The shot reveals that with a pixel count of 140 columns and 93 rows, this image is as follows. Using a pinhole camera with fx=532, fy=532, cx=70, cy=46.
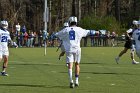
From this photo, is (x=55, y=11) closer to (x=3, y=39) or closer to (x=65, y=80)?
(x=3, y=39)

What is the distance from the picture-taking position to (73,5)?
268ft

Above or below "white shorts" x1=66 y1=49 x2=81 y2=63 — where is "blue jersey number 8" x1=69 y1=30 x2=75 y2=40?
above

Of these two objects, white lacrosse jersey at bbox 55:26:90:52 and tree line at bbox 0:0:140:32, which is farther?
tree line at bbox 0:0:140:32

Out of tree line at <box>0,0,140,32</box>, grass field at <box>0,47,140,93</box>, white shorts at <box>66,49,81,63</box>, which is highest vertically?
tree line at <box>0,0,140,32</box>

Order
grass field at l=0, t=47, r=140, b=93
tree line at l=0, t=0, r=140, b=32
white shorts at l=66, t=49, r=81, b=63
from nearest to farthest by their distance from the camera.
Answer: grass field at l=0, t=47, r=140, b=93, white shorts at l=66, t=49, r=81, b=63, tree line at l=0, t=0, r=140, b=32

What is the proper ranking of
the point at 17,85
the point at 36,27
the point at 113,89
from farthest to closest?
the point at 36,27 → the point at 17,85 → the point at 113,89

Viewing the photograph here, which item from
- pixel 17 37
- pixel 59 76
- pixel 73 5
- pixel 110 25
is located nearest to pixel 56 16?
pixel 73 5

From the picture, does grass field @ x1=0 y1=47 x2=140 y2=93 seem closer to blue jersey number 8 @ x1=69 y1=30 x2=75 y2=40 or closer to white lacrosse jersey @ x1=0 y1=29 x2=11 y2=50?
white lacrosse jersey @ x1=0 y1=29 x2=11 y2=50

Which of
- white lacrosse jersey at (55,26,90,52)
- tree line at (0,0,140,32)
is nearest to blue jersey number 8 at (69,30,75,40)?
white lacrosse jersey at (55,26,90,52)

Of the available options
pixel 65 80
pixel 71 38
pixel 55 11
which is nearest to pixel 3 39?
pixel 65 80

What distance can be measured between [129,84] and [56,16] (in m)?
62.9

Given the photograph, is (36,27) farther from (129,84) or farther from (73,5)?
(129,84)

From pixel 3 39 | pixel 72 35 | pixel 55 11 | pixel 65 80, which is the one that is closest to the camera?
pixel 72 35

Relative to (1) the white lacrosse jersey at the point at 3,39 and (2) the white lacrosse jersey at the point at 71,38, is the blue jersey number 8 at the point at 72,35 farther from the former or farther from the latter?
(1) the white lacrosse jersey at the point at 3,39
